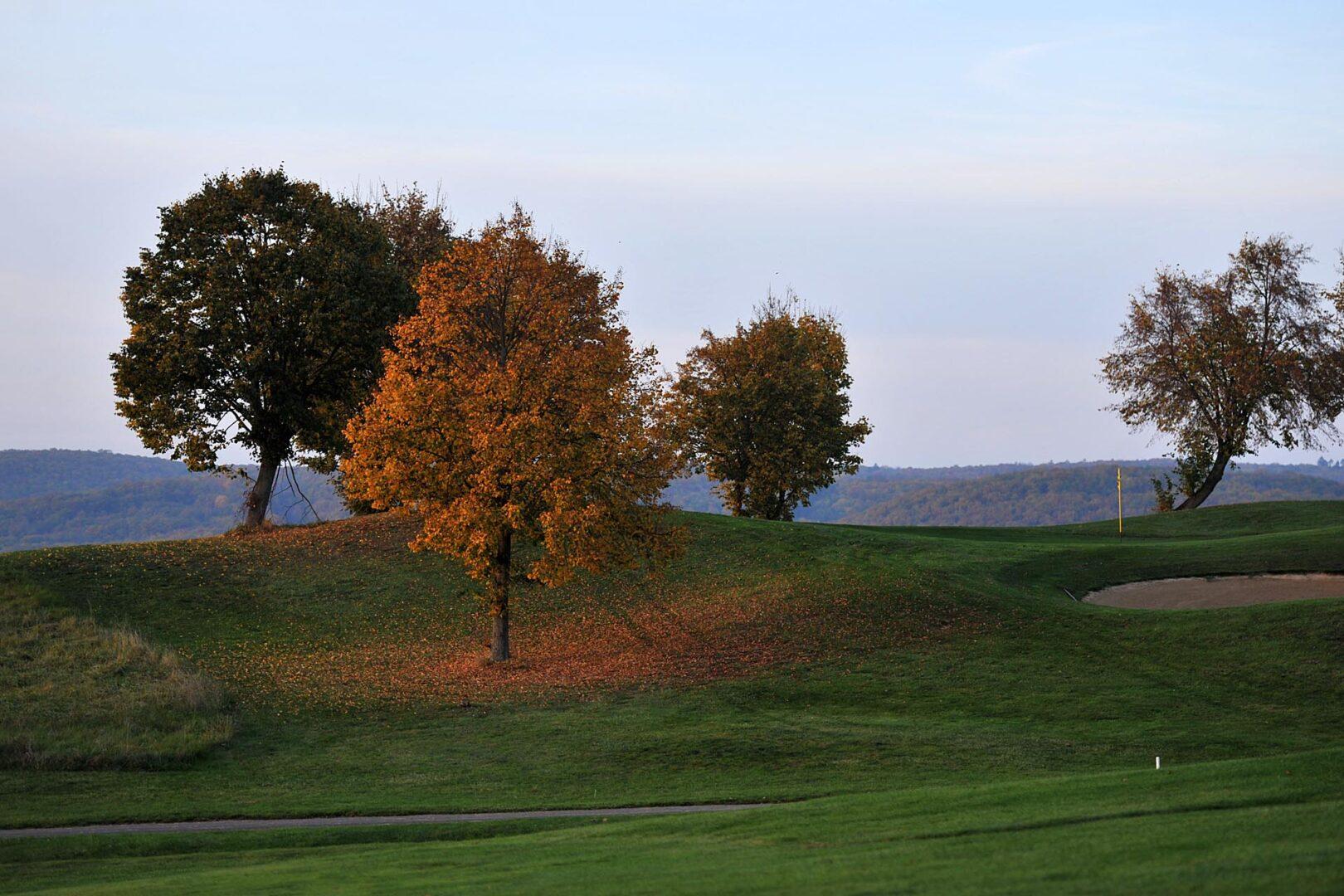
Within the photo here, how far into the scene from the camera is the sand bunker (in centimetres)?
3869

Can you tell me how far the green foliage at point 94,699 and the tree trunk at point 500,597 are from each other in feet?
25.3

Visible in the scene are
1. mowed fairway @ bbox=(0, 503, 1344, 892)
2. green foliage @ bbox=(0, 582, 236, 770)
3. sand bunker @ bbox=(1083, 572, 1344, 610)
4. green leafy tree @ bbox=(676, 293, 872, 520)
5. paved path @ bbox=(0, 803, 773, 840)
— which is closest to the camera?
mowed fairway @ bbox=(0, 503, 1344, 892)

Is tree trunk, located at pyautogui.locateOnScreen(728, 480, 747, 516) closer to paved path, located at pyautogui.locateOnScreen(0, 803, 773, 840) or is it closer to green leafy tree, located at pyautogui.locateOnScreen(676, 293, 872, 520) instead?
green leafy tree, located at pyautogui.locateOnScreen(676, 293, 872, 520)

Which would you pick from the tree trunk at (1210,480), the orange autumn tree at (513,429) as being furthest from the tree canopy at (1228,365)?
the orange autumn tree at (513,429)

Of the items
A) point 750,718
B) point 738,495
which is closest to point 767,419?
point 738,495

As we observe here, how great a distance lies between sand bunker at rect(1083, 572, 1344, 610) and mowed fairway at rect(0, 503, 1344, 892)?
2.97 feet

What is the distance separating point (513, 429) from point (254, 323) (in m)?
19.8

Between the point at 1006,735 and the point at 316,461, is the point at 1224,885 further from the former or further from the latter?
the point at 316,461

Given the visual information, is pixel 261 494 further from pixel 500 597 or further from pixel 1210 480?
pixel 1210 480

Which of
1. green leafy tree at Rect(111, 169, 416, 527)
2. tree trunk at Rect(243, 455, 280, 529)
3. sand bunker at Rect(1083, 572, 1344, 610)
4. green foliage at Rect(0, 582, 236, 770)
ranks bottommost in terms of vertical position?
green foliage at Rect(0, 582, 236, 770)

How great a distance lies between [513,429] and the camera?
106ft

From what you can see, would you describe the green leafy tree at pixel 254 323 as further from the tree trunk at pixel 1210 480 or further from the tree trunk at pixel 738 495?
the tree trunk at pixel 1210 480

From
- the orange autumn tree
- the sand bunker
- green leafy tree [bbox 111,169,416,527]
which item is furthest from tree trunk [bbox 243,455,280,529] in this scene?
Result: the sand bunker

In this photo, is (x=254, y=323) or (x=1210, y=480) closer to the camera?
(x=254, y=323)
